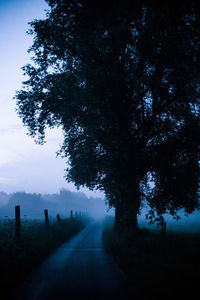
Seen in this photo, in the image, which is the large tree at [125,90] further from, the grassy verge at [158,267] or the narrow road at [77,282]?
the narrow road at [77,282]

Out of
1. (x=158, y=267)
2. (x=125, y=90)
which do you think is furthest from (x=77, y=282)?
(x=125, y=90)

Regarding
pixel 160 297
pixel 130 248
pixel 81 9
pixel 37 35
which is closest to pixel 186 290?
pixel 160 297

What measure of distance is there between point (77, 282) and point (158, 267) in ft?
12.0

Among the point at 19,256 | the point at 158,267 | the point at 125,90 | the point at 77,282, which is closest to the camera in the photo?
the point at 77,282

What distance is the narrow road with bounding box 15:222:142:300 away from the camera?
631 cm

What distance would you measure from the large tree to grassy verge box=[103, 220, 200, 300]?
1.98 meters

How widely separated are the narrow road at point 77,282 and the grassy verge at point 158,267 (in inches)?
21.9

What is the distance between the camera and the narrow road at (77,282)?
6.31 m

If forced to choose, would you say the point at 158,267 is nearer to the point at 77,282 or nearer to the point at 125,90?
the point at 77,282

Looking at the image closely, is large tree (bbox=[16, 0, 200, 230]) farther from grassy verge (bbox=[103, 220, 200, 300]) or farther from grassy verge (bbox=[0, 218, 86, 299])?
grassy verge (bbox=[0, 218, 86, 299])

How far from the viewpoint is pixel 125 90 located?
13.8 metres

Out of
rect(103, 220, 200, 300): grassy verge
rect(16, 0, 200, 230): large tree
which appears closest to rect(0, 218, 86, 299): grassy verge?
rect(103, 220, 200, 300): grassy verge

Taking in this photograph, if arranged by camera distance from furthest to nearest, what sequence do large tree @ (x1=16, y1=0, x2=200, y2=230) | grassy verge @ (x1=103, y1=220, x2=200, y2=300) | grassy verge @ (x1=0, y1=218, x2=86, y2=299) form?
large tree @ (x1=16, y1=0, x2=200, y2=230) → grassy verge @ (x1=0, y1=218, x2=86, y2=299) → grassy verge @ (x1=103, y1=220, x2=200, y2=300)

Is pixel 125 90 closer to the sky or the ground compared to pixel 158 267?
closer to the sky
